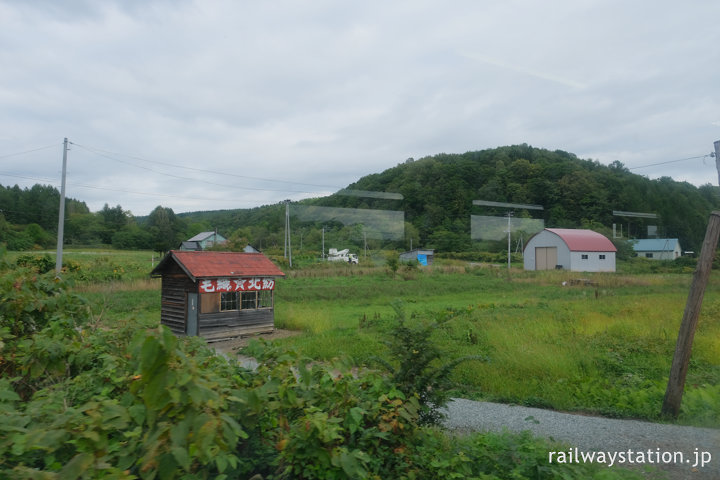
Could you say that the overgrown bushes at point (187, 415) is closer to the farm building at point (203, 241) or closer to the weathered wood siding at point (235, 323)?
the weathered wood siding at point (235, 323)

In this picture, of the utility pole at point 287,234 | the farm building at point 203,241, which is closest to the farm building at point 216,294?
the farm building at point 203,241

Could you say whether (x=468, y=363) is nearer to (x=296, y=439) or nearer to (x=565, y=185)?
(x=296, y=439)

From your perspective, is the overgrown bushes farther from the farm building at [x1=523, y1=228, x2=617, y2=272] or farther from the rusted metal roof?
the farm building at [x1=523, y1=228, x2=617, y2=272]

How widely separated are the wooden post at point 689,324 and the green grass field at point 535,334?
0.19 metres

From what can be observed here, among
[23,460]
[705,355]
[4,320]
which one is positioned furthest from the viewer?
[705,355]

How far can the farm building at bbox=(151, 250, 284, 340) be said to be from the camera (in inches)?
474

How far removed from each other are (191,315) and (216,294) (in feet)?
2.75

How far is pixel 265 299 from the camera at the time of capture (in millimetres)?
13516

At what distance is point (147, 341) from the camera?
1.56 metres

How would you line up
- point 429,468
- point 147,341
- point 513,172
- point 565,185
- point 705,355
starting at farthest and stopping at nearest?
point 513,172
point 565,185
point 705,355
point 429,468
point 147,341

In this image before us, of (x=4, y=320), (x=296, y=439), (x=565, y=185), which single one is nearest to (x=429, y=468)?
(x=296, y=439)

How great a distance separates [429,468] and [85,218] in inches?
1142

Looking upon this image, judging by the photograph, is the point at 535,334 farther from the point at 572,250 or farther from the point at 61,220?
the point at 572,250

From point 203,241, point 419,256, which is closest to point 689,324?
point 203,241
